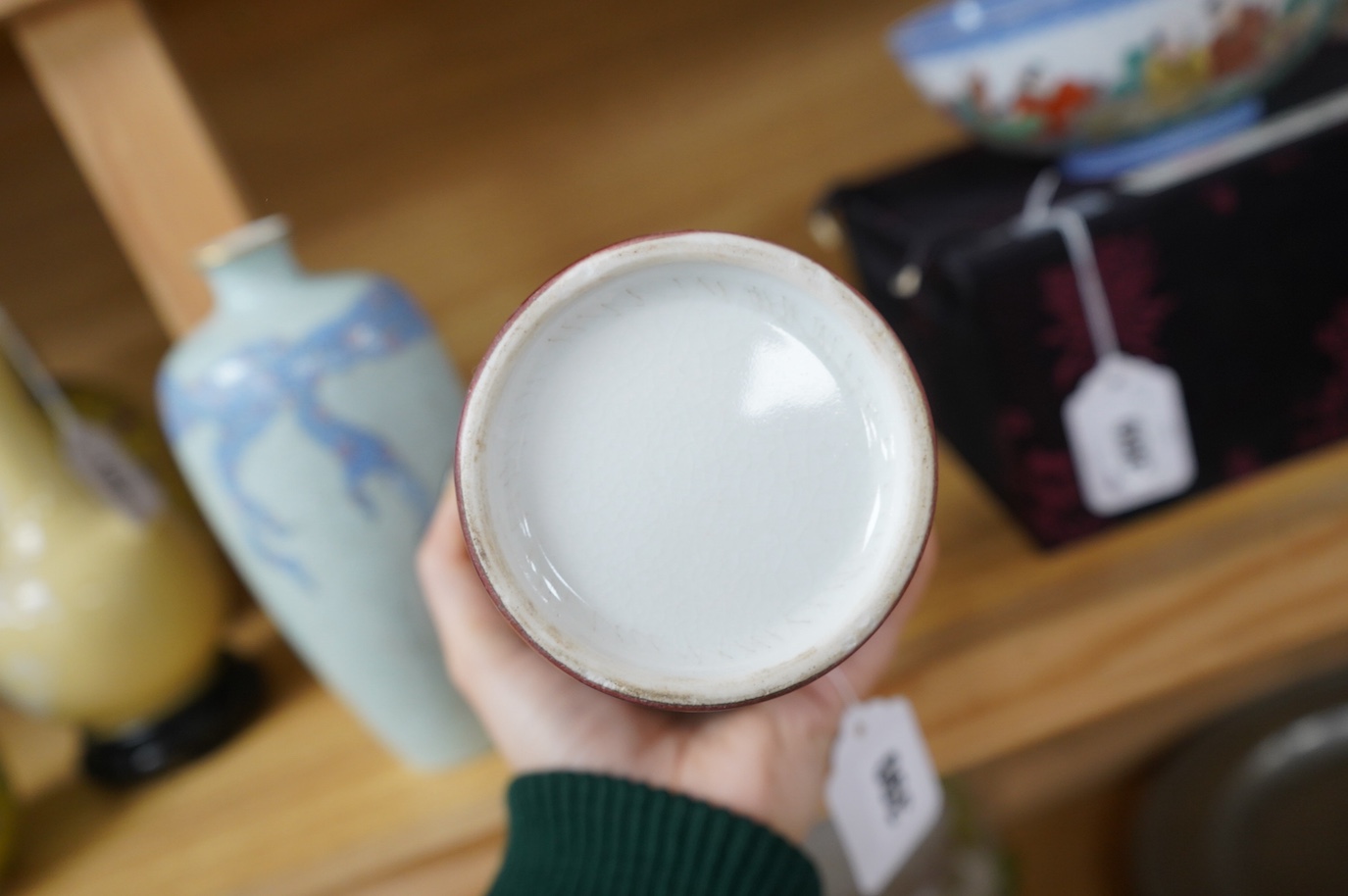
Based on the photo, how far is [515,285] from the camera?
83 centimetres

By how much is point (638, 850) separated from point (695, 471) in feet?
0.65

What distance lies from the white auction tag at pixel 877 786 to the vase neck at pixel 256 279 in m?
0.36

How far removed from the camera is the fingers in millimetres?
444

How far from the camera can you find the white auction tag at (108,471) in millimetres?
584

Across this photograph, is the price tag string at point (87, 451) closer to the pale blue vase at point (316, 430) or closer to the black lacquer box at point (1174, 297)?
the pale blue vase at point (316, 430)

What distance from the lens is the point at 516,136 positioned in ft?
2.63

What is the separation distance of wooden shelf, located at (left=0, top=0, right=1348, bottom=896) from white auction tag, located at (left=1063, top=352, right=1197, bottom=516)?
37 millimetres

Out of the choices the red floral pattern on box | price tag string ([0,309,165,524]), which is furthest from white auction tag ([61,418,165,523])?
the red floral pattern on box

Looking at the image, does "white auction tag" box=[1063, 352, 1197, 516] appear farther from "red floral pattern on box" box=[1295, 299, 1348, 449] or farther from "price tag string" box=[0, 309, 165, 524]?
"price tag string" box=[0, 309, 165, 524]

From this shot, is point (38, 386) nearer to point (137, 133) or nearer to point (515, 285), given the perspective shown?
point (137, 133)

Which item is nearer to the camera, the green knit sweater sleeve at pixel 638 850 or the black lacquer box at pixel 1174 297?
the green knit sweater sleeve at pixel 638 850

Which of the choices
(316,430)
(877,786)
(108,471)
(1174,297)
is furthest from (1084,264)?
(108,471)

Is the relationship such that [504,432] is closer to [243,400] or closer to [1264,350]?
[243,400]

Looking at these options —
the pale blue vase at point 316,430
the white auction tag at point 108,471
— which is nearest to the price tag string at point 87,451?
the white auction tag at point 108,471
